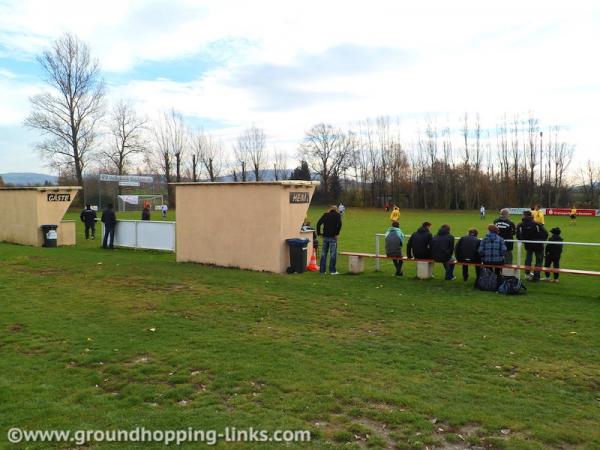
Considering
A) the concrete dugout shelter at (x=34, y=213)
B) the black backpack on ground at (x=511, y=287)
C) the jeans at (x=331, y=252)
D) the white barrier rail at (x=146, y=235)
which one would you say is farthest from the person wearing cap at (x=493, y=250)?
the concrete dugout shelter at (x=34, y=213)

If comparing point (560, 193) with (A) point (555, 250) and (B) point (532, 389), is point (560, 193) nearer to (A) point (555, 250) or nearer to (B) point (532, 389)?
(A) point (555, 250)

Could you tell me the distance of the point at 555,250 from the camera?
12273mm

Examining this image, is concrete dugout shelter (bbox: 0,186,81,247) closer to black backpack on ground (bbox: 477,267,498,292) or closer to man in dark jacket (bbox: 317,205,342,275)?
man in dark jacket (bbox: 317,205,342,275)

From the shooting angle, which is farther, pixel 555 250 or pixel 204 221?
pixel 204 221

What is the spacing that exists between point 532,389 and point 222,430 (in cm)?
316

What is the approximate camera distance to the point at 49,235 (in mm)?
20812

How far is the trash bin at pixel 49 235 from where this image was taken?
20.8m

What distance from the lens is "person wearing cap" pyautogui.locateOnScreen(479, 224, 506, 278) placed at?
11.1 metres

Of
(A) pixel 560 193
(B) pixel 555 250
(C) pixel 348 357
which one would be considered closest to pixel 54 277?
(C) pixel 348 357

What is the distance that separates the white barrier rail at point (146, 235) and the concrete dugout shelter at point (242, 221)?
12.4ft

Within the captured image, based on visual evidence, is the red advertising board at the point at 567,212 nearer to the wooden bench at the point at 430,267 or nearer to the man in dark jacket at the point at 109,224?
the wooden bench at the point at 430,267

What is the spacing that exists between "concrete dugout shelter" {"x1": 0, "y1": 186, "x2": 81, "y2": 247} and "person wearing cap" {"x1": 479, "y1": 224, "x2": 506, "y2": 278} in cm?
1623

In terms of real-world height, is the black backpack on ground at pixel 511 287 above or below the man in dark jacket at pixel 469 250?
below

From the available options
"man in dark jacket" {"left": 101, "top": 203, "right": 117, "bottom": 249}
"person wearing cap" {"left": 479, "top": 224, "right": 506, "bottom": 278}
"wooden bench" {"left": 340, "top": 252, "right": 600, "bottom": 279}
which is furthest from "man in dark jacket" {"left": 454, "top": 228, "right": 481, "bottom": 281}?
"man in dark jacket" {"left": 101, "top": 203, "right": 117, "bottom": 249}
